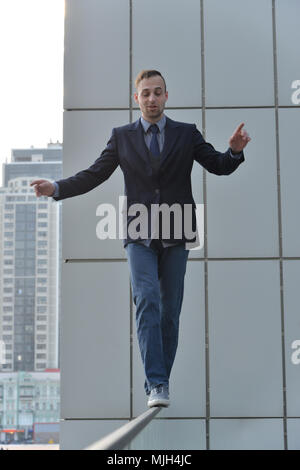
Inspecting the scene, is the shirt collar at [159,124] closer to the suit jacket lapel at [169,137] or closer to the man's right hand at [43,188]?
the suit jacket lapel at [169,137]

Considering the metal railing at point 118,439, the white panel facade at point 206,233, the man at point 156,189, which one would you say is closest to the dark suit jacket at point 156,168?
the man at point 156,189

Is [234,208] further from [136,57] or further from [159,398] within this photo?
[159,398]

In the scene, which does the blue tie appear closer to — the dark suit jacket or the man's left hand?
the dark suit jacket

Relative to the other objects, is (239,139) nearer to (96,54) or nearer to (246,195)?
(246,195)

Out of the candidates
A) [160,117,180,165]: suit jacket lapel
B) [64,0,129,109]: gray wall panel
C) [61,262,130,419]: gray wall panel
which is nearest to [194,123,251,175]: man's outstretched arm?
[160,117,180,165]: suit jacket lapel

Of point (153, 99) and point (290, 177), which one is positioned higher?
point (153, 99)

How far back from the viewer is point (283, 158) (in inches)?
201

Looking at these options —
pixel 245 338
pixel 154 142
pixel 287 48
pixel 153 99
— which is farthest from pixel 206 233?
pixel 287 48

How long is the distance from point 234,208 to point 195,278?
507 mm

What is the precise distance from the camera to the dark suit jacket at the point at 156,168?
4.49m

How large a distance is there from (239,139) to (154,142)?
54 cm

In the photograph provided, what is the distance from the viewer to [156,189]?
14.6 ft

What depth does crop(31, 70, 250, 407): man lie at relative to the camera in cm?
389

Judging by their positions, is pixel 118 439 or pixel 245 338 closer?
pixel 118 439
